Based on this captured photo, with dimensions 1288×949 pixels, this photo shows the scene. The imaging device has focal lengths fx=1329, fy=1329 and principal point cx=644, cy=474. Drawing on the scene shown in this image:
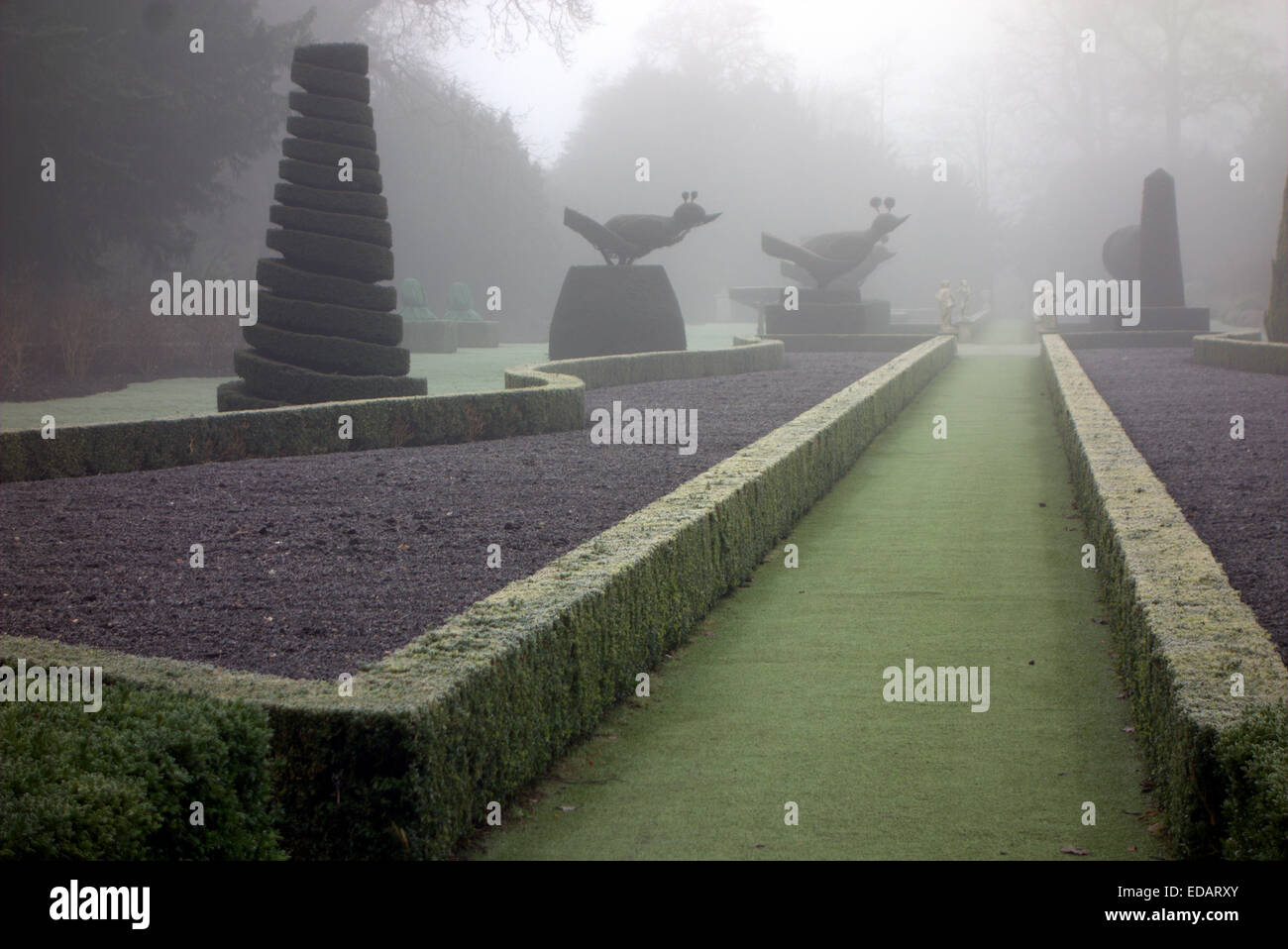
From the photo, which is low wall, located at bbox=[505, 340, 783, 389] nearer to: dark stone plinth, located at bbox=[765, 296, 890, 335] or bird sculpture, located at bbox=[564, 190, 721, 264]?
bird sculpture, located at bbox=[564, 190, 721, 264]

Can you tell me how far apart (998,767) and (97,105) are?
22.6m

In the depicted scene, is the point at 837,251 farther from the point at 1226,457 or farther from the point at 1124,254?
the point at 1226,457

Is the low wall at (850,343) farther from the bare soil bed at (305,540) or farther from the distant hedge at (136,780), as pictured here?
the distant hedge at (136,780)

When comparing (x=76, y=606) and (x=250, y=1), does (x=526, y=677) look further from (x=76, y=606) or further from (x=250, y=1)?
(x=250, y=1)

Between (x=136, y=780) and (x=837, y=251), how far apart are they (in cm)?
3300

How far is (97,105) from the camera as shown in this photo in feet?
75.6

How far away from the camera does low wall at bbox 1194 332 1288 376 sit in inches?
794

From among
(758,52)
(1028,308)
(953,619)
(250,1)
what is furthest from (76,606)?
(1028,308)

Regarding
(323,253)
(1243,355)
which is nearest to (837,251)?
(1243,355)

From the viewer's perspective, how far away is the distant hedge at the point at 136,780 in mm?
2811

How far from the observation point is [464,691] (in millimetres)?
3834

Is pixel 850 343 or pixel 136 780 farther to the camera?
pixel 850 343

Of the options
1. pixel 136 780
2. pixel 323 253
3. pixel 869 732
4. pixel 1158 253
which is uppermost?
pixel 1158 253

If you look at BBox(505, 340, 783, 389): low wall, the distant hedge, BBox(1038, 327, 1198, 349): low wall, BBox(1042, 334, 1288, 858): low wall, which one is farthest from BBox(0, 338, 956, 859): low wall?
BBox(1038, 327, 1198, 349): low wall
